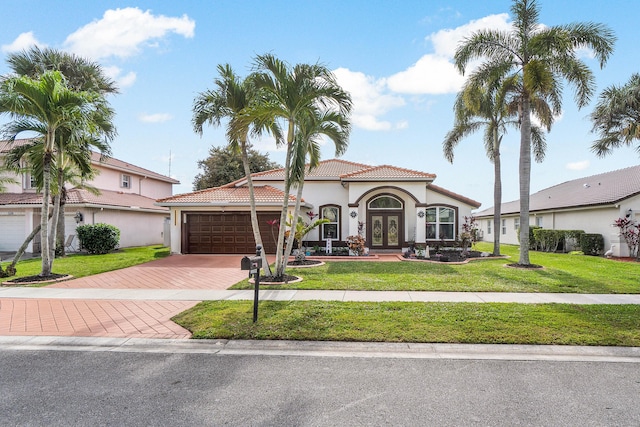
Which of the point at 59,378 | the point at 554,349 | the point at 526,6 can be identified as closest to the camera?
the point at 59,378

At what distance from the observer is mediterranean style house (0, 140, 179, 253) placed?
2012cm

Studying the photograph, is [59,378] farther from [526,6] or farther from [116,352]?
[526,6]

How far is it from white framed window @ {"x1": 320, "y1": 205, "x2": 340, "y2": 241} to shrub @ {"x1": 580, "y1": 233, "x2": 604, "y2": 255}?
43.5 feet

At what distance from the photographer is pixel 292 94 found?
31.4 feet

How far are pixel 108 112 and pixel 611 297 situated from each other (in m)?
15.6

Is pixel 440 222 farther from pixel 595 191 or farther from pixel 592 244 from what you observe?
pixel 595 191

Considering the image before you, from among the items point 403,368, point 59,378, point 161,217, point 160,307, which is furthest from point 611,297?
point 161,217

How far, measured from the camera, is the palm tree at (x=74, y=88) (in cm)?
1120

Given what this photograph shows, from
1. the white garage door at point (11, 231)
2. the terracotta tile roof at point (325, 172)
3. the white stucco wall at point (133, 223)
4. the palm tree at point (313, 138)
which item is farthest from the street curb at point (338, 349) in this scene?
the white garage door at point (11, 231)

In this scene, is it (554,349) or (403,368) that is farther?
(554,349)

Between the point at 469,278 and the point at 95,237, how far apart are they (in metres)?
18.4

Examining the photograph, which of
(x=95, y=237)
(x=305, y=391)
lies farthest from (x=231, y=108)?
(x=95, y=237)

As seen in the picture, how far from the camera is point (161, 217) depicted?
2670 cm

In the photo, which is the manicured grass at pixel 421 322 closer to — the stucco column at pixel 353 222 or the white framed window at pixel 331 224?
the stucco column at pixel 353 222
